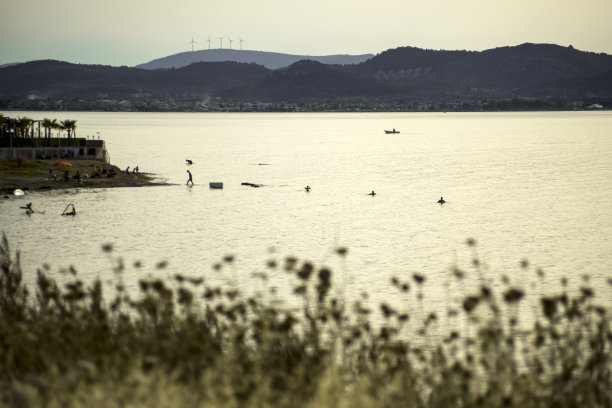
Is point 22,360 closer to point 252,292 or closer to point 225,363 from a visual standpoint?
point 225,363

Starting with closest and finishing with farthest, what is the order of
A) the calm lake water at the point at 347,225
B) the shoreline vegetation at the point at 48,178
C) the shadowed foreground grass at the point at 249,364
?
the shadowed foreground grass at the point at 249,364, the calm lake water at the point at 347,225, the shoreline vegetation at the point at 48,178

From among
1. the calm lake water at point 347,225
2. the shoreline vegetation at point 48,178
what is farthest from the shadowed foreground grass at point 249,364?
the shoreline vegetation at point 48,178

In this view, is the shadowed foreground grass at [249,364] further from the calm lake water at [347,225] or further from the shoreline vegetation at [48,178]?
the shoreline vegetation at [48,178]

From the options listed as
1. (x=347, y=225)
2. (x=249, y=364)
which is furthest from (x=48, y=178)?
(x=249, y=364)

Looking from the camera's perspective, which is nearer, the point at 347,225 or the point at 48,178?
the point at 347,225

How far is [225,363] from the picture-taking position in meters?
10.8

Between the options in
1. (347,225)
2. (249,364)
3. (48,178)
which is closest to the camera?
(249,364)

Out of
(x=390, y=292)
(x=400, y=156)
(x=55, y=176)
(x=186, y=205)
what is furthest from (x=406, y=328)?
(x=400, y=156)

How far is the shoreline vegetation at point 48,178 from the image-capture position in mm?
77812

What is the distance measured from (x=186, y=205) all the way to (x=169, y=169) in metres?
44.7

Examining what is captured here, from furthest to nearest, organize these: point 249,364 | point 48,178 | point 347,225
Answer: point 48,178 → point 347,225 → point 249,364

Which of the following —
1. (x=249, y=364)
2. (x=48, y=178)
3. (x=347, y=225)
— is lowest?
(x=347, y=225)

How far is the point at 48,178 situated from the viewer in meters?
83.4

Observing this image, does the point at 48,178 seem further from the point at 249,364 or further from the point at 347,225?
the point at 249,364
